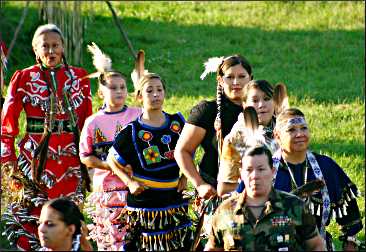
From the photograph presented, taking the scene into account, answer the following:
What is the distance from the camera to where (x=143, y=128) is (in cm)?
763

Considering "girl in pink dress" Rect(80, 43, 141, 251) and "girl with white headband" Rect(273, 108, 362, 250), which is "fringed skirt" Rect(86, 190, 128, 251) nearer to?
"girl in pink dress" Rect(80, 43, 141, 251)

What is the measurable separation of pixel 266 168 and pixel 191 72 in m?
10.2

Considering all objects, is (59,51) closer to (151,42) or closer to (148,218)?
(148,218)

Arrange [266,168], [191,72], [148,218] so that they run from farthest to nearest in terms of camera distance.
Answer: [191,72], [148,218], [266,168]

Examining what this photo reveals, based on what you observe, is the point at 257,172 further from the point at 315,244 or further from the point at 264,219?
the point at 315,244

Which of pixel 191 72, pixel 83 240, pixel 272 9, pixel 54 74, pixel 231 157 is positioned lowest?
pixel 83 240

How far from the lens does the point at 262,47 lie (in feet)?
58.6

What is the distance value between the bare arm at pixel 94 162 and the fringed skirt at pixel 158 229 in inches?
14.0

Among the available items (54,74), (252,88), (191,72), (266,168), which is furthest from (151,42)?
(266,168)

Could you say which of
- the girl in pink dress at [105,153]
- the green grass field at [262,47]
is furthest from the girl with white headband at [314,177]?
the green grass field at [262,47]

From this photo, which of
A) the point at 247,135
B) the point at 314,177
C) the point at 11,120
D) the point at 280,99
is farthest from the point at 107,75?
the point at 314,177

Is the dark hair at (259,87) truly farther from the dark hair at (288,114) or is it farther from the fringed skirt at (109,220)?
the fringed skirt at (109,220)

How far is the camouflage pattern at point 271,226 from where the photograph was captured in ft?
20.2

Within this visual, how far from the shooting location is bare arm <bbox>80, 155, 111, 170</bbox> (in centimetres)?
793
